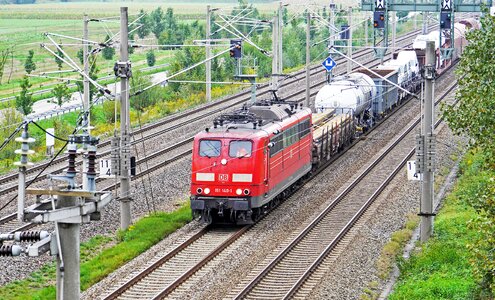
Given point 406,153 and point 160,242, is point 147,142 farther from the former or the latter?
point 160,242

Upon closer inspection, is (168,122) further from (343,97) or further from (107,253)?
(107,253)

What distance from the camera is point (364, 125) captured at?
167 ft

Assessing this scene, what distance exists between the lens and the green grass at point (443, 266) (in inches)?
894

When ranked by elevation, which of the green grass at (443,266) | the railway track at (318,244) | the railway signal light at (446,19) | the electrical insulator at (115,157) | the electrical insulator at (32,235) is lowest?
the railway track at (318,244)

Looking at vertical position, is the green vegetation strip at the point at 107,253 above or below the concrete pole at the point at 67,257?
below

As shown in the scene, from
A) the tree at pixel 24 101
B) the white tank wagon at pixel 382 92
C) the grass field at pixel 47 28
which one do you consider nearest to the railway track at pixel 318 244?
the white tank wagon at pixel 382 92

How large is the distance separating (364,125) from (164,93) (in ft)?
82.8

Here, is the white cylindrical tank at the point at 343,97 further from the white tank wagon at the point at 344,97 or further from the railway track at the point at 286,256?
the railway track at the point at 286,256

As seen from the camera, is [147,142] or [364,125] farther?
[364,125]

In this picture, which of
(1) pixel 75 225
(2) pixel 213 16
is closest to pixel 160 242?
(1) pixel 75 225

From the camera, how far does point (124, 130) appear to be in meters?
29.6

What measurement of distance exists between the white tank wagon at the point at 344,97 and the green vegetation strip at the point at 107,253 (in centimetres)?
1611

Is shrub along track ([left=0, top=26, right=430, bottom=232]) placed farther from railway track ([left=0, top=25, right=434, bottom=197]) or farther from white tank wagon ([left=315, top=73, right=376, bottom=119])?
white tank wagon ([left=315, top=73, right=376, bottom=119])

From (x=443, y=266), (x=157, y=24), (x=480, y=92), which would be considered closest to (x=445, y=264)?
(x=443, y=266)
